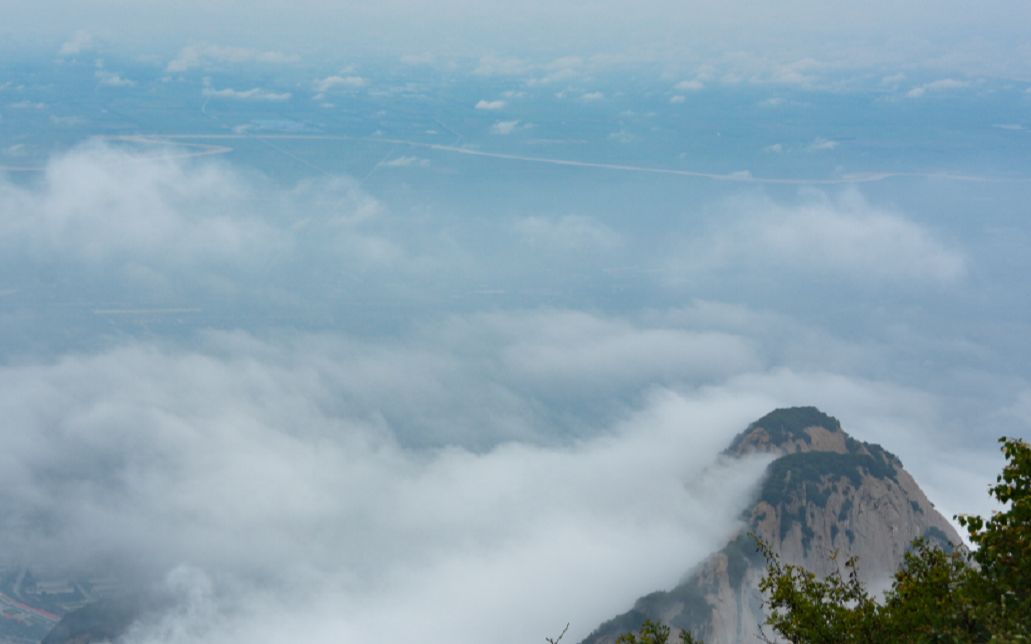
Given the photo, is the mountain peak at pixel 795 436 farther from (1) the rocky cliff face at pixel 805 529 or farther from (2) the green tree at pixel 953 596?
(2) the green tree at pixel 953 596

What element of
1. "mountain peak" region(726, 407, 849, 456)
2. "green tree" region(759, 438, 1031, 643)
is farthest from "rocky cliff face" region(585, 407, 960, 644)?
"green tree" region(759, 438, 1031, 643)

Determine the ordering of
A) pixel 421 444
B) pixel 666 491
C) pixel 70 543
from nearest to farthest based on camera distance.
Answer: pixel 666 491, pixel 70 543, pixel 421 444

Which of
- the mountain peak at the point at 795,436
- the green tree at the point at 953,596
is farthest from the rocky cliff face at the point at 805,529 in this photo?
the green tree at the point at 953,596

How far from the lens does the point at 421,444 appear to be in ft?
504

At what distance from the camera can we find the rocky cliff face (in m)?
57.2

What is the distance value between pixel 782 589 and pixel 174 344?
18891 cm

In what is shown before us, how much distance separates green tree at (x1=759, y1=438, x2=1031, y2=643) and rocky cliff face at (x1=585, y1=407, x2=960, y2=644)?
129 ft

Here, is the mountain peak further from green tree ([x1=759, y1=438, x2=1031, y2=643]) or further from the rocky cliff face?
green tree ([x1=759, y1=438, x2=1031, y2=643])

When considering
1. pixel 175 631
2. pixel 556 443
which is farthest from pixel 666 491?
pixel 556 443

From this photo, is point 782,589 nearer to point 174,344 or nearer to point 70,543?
point 70,543

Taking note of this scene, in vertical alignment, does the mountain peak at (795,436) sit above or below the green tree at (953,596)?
above

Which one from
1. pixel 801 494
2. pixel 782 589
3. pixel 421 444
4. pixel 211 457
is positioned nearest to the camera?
pixel 782 589

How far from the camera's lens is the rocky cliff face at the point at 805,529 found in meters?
57.2

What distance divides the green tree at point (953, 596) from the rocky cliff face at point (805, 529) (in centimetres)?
3926
